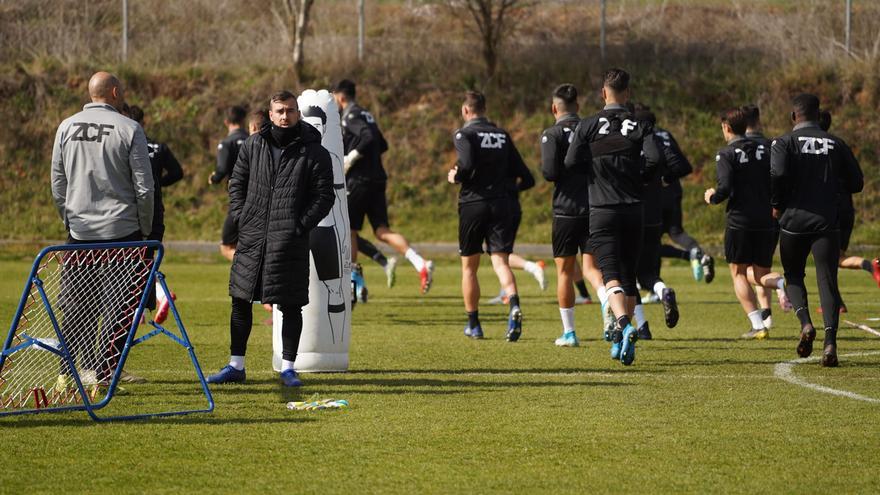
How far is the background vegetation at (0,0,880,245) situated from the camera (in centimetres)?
2950

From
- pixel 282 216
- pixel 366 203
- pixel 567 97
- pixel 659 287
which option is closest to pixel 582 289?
pixel 366 203

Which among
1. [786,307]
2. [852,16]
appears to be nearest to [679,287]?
[786,307]

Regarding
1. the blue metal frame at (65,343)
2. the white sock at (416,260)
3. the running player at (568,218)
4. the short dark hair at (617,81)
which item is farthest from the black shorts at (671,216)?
the blue metal frame at (65,343)

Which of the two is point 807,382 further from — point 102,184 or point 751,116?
point 102,184

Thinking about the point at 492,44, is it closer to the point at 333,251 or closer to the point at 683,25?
the point at 683,25

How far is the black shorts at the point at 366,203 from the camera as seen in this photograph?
15812 millimetres

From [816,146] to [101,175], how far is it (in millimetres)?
5344

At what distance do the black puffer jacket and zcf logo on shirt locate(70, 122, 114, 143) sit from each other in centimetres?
99

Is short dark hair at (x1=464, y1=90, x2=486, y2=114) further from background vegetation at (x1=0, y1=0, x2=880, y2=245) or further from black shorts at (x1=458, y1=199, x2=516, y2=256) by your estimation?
background vegetation at (x1=0, y1=0, x2=880, y2=245)

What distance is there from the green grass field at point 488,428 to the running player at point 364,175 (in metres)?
3.49

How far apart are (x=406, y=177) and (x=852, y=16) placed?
1107 cm

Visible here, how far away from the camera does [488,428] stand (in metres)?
7.57

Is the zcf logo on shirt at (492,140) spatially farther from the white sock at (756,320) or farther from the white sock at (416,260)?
the white sock at (416,260)

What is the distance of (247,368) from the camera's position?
10.2 metres
